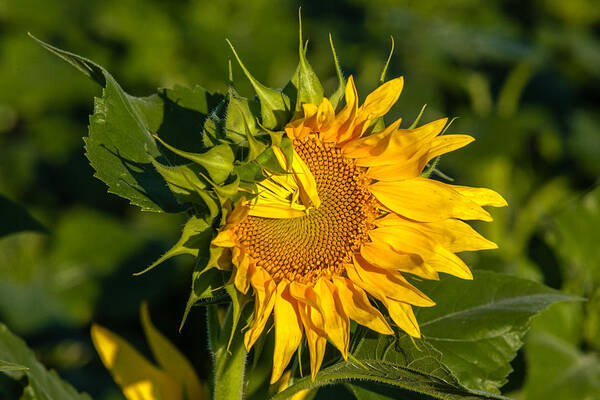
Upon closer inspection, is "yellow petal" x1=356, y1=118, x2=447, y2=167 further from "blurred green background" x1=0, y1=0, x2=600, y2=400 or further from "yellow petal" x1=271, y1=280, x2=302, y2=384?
"blurred green background" x1=0, y1=0, x2=600, y2=400

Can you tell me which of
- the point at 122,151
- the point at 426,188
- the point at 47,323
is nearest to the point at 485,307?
the point at 426,188

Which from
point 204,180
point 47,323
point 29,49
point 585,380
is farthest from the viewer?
point 29,49

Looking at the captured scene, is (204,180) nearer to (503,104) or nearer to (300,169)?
(300,169)

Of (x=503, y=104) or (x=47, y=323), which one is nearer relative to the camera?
(x=47, y=323)

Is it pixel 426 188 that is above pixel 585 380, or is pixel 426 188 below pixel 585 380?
above

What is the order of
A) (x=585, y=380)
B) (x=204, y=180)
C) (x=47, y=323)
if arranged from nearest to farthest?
(x=204, y=180) → (x=585, y=380) → (x=47, y=323)

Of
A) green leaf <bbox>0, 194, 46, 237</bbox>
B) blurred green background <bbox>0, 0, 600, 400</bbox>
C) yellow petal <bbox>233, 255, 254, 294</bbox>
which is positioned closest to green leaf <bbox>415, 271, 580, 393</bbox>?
yellow petal <bbox>233, 255, 254, 294</bbox>

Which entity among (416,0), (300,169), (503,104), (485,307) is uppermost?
(416,0)
